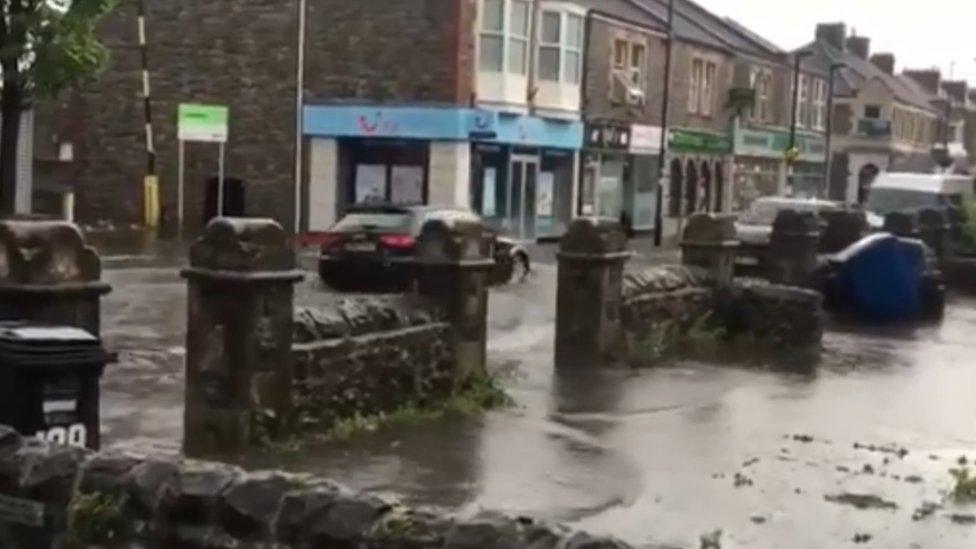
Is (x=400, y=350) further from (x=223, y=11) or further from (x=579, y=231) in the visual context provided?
(x=223, y=11)

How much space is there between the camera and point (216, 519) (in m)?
6.45

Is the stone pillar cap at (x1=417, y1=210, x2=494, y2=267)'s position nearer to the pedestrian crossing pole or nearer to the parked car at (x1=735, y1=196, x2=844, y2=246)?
the parked car at (x1=735, y1=196, x2=844, y2=246)

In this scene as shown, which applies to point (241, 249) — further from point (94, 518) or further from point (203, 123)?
point (203, 123)

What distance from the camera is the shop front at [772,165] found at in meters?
58.8

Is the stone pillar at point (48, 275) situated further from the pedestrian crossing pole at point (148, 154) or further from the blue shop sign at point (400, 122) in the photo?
the pedestrian crossing pole at point (148, 154)

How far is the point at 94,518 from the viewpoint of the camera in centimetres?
674

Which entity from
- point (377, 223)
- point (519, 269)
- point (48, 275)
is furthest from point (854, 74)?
point (48, 275)

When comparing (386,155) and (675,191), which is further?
(675,191)

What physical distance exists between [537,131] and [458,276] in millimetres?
28991

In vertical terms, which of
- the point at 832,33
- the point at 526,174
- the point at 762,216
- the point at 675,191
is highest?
the point at 832,33

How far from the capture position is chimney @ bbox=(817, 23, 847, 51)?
266 feet

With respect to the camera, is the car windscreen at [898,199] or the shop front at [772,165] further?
the shop front at [772,165]

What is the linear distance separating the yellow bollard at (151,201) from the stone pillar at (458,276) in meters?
27.4

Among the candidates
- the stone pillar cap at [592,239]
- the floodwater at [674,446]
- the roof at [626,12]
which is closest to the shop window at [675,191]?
the roof at [626,12]
